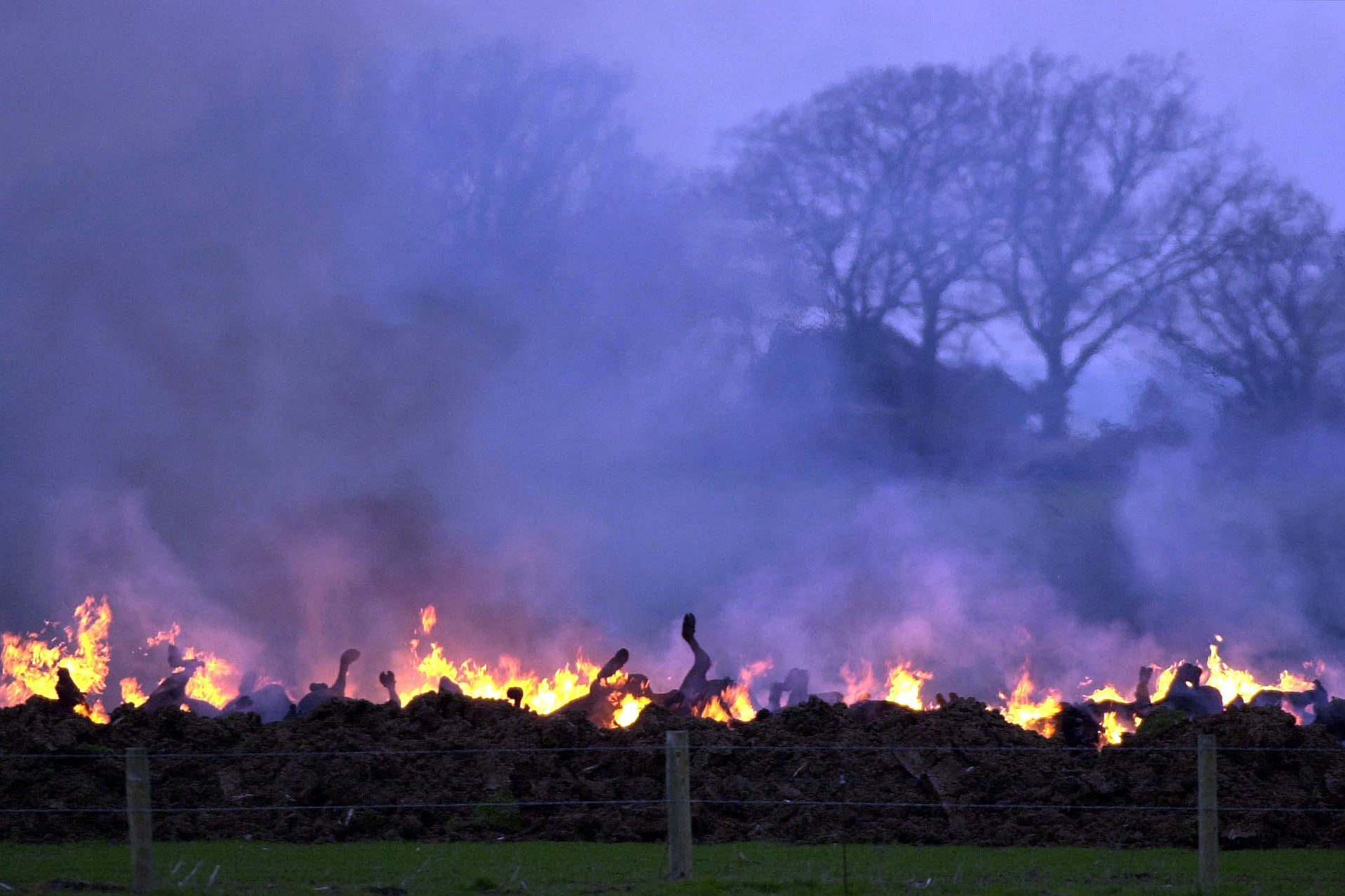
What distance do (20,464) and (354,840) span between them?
17171mm

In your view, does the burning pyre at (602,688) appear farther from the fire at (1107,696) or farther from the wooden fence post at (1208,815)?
the wooden fence post at (1208,815)

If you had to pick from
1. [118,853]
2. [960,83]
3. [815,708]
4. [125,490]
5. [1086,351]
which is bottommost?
[118,853]

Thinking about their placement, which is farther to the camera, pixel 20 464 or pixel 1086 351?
pixel 1086 351

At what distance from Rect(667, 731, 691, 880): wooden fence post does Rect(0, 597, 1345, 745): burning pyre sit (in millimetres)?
7083

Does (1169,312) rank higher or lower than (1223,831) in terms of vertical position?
higher

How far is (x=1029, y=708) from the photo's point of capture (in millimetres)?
21719

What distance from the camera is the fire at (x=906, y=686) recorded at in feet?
75.8

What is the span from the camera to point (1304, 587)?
28.3m

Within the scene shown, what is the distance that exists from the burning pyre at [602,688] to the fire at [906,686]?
0.11ft

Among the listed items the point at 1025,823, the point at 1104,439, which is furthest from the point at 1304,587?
the point at 1025,823

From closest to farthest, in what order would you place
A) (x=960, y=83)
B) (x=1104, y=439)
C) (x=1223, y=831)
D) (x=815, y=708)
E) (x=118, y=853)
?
(x=118, y=853), (x=1223, y=831), (x=815, y=708), (x=1104, y=439), (x=960, y=83)

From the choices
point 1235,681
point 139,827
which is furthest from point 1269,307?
point 139,827

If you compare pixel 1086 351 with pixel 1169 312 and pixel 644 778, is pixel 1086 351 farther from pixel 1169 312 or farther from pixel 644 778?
pixel 644 778

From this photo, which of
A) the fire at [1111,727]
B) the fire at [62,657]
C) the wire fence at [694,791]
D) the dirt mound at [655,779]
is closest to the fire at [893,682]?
the fire at [1111,727]
